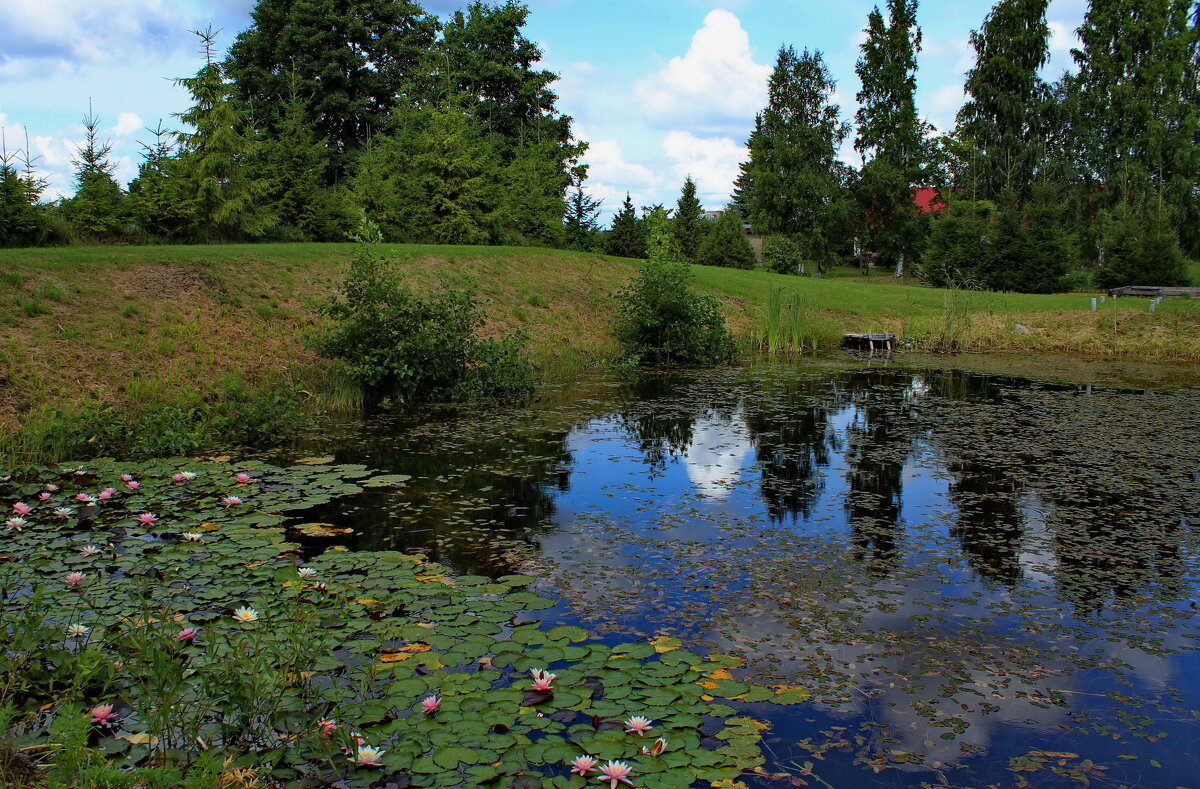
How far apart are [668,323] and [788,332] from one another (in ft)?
12.4

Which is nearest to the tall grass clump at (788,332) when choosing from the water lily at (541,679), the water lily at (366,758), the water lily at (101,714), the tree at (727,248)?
the tree at (727,248)

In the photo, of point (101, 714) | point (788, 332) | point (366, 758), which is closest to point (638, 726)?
point (366, 758)

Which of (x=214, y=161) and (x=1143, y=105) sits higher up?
(x=1143, y=105)

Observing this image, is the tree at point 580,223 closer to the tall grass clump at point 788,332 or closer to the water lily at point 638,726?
the tall grass clump at point 788,332

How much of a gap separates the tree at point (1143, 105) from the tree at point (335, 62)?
30.6 m

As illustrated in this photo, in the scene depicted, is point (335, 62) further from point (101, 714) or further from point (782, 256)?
point (101, 714)

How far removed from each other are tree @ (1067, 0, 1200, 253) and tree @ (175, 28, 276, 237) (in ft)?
113

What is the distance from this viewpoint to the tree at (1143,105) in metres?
36.0

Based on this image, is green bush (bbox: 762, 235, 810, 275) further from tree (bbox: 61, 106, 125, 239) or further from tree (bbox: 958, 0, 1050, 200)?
tree (bbox: 61, 106, 125, 239)

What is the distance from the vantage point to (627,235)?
30.8 metres

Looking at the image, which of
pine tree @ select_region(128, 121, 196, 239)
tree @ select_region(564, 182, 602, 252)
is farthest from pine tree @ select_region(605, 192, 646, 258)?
pine tree @ select_region(128, 121, 196, 239)

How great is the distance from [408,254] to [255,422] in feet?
30.6

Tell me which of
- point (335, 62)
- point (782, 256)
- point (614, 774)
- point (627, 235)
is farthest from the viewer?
point (335, 62)

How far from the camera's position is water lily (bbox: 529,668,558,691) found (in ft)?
12.0
